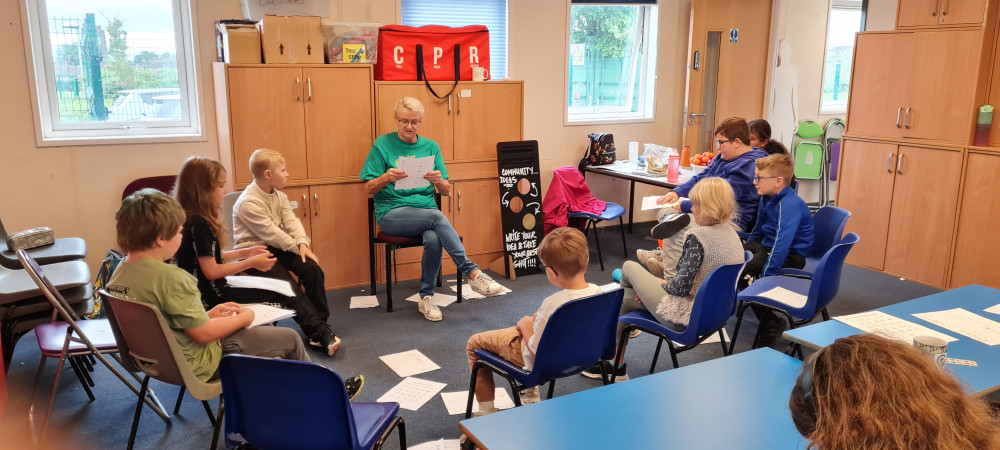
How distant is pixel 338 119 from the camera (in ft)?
16.5

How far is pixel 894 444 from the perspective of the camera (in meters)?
1.07

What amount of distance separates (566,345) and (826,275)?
5.11 feet

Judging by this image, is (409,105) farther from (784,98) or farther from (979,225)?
(784,98)

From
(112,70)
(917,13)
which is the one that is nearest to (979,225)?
(917,13)

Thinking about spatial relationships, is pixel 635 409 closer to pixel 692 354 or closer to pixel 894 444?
pixel 894 444

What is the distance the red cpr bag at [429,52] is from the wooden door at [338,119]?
0.22 m

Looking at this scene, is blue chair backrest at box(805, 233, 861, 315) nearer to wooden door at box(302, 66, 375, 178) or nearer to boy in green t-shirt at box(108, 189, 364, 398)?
boy in green t-shirt at box(108, 189, 364, 398)

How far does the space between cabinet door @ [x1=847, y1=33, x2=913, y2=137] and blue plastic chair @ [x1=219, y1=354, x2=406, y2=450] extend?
500cm

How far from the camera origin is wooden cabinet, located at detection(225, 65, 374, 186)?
4.74 metres

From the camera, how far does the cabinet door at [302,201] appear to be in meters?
4.97

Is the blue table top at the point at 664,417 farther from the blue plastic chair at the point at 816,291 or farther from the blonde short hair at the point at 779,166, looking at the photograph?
the blonde short hair at the point at 779,166

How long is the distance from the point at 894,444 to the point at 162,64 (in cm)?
534

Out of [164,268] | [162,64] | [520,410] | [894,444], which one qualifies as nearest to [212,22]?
[162,64]

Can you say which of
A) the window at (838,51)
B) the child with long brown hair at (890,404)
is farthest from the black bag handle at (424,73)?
the window at (838,51)
